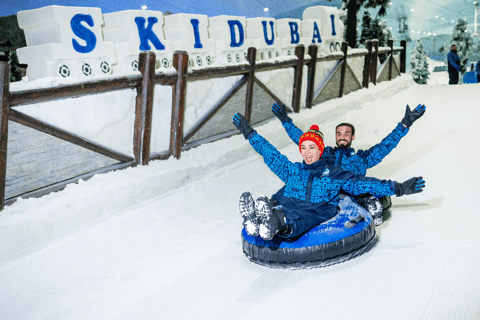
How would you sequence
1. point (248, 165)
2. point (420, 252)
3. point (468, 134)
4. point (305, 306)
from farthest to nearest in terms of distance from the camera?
1. point (468, 134)
2. point (248, 165)
3. point (420, 252)
4. point (305, 306)

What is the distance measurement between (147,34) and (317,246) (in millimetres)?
4001

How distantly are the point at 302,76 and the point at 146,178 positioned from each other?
444 centimetres

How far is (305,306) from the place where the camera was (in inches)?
90.4

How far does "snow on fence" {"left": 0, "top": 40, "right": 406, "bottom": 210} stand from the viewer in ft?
11.5

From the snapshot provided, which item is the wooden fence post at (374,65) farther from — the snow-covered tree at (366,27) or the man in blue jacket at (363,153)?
the snow-covered tree at (366,27)

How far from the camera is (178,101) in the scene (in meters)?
5.07

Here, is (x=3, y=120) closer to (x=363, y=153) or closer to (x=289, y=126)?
(x=289, y=126)

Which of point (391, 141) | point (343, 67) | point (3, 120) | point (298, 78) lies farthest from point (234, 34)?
point (3, 120)

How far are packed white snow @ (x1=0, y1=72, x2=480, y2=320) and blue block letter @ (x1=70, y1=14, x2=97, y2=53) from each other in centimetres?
151

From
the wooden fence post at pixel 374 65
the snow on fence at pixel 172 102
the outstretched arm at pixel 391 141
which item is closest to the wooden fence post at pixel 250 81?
the snow on fence at pixel 172 102

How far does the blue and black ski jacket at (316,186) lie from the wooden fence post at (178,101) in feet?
7.64

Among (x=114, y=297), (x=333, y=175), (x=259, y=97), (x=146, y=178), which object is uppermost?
(x=259, y=97)

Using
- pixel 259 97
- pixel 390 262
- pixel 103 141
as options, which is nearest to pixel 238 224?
pixel 390 262

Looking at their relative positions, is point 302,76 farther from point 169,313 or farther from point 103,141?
point 169,313
